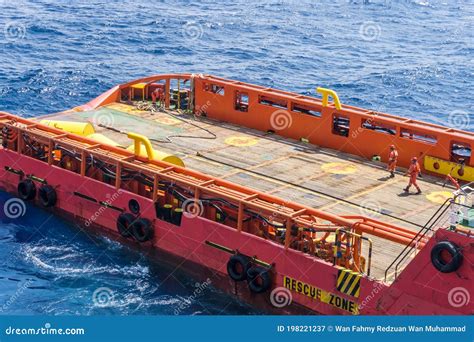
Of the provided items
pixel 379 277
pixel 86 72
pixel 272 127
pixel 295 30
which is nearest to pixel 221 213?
pixel 379 277

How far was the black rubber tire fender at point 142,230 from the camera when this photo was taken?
26.0m

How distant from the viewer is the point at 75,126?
31.9 meters

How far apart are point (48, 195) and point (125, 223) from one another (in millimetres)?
3887

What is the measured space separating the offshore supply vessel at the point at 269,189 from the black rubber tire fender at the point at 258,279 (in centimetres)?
4

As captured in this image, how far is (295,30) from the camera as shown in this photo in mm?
69875

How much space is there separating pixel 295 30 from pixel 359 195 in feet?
145

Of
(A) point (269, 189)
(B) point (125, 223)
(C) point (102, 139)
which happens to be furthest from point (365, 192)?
(C) point (102, 139)

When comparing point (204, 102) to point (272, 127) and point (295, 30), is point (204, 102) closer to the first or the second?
point (272, 127)

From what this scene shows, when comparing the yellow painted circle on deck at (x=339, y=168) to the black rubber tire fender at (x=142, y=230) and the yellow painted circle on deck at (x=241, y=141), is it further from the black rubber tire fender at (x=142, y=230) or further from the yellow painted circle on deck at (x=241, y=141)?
the black rubber tire fender at (x=142, y=230)

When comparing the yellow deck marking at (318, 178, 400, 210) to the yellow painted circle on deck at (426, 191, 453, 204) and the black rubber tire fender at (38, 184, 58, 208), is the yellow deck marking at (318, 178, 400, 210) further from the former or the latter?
the black rubber tire fender at (38, 184, 58, 208)

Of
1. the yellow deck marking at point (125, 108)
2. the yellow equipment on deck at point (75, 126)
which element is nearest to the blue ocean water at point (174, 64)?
the yellow equipment on deck at point (75, 126)

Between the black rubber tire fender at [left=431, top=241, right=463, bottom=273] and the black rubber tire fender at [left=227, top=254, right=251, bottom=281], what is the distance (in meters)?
5.69

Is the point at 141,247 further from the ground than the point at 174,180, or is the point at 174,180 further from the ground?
the point at 174,180

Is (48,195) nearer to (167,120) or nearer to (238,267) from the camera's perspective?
(167,120)
